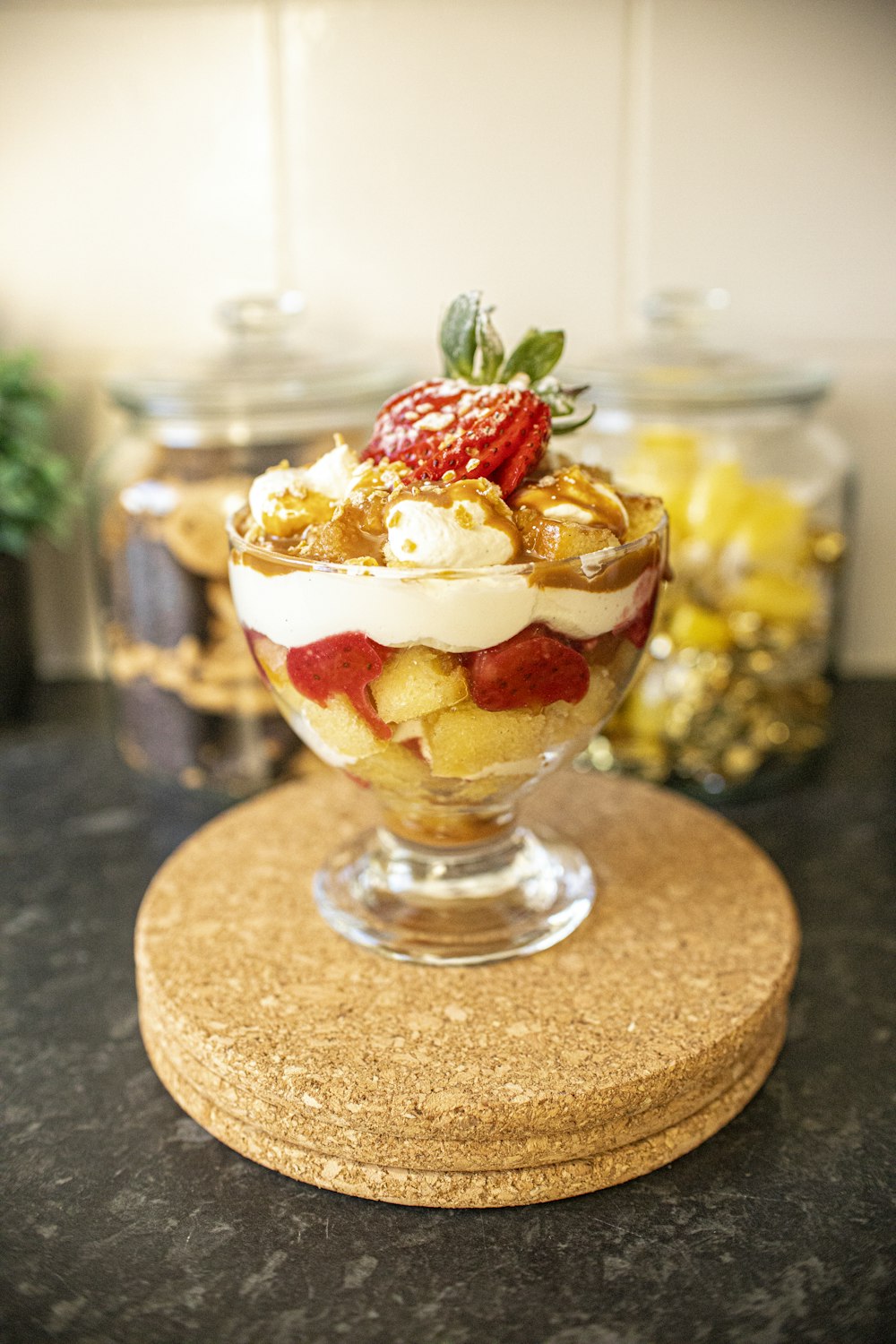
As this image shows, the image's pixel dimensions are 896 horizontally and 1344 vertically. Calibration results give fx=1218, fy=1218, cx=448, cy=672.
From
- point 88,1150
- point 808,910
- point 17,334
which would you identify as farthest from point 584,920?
point 17,334

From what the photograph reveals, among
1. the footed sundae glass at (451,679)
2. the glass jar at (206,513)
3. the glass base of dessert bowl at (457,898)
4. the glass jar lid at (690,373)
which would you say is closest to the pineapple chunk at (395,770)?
the footed sundae glass at (451,679)

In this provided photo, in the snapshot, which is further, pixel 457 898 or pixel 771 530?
pixel 771 530

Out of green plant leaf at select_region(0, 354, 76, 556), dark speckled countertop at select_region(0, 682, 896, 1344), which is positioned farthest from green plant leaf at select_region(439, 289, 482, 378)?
green plant leaf at select_region(0, 354, 76, 556)

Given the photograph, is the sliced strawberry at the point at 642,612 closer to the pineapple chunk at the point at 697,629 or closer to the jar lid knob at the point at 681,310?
the pineapple chunk at the point at 697,629

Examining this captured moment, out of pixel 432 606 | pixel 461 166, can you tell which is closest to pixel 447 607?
pixel 432 606

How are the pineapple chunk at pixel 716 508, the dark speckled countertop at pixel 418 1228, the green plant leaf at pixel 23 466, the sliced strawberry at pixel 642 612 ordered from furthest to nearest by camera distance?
1. the green plant leaf at pixel 23 466
2. the pineapple chunk at pixel 716 508
3. the sliced strawberry at pixel 642 612
4. the dark speckled countertop at pixel 418 1228

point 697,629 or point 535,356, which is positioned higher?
point 535,356

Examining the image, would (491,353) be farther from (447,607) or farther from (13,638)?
(13,638)

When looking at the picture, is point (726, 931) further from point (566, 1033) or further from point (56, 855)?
point (56, 855)
